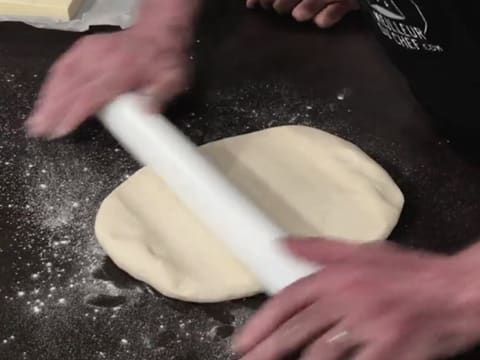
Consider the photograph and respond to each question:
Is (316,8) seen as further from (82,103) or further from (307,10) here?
(82,103)

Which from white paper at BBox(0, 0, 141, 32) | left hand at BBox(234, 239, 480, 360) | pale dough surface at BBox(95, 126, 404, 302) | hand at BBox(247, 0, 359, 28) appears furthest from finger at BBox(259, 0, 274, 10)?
left hand at BBox(234, 239, 480, 360)

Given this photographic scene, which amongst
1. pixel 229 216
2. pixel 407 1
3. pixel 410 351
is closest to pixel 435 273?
pixel 410 351

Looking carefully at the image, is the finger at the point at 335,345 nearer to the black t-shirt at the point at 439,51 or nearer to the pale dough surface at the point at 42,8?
the black t-shirt at the point at 439,51

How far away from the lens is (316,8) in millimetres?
1303

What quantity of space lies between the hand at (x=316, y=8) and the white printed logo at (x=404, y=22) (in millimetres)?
218

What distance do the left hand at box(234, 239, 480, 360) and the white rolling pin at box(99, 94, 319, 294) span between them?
0.07 m

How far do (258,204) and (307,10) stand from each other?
1.35 ft

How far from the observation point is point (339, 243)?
0.80m

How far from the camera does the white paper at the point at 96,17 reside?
135 centimetres

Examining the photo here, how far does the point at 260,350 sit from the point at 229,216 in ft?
0.56

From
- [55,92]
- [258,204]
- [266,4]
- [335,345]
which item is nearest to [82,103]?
[55,92]

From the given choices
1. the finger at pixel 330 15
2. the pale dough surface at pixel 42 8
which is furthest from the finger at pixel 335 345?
the pale dough surface at pixel 42 8

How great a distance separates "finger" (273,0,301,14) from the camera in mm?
1304

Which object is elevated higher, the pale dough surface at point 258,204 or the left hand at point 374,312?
the left hand at point 374,312
